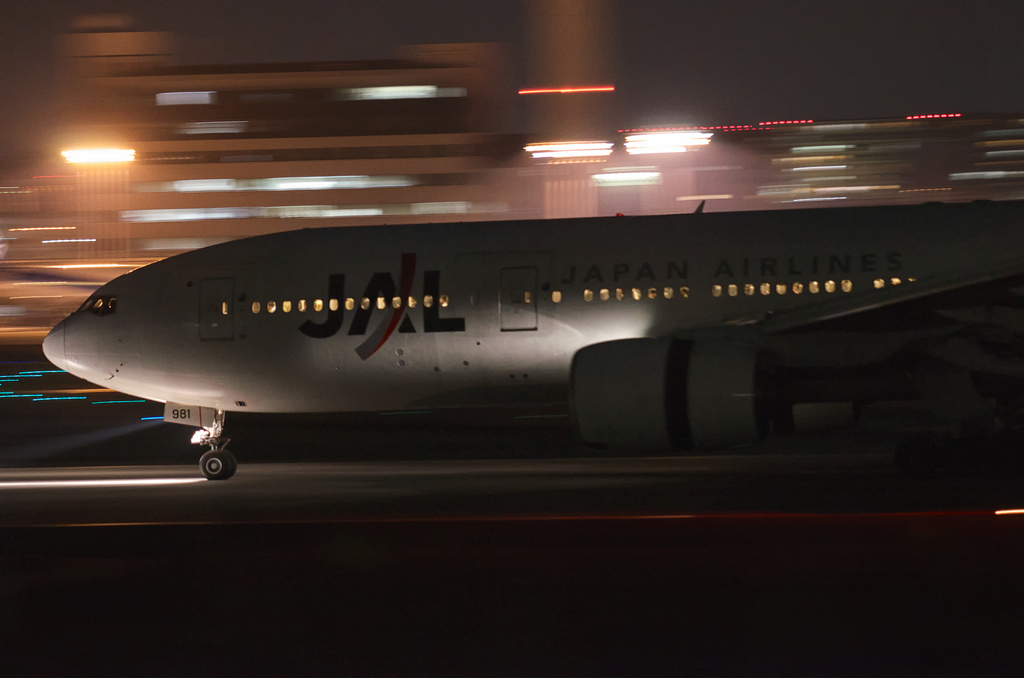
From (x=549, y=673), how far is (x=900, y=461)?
7180mm

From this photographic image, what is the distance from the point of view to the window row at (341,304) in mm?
10656

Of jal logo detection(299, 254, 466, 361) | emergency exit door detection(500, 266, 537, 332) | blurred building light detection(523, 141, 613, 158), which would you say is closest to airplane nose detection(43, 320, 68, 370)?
jal logo detection(299, 254, 466, 361)

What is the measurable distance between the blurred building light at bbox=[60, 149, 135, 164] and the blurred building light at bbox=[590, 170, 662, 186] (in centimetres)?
3539

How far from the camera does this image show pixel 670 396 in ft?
29.2

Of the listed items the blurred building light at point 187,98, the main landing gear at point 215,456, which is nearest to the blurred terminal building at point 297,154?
the blurred building light at point 187,98

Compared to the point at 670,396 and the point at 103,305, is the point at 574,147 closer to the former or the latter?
the point at 103,305

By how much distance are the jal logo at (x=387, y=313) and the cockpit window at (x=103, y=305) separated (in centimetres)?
252

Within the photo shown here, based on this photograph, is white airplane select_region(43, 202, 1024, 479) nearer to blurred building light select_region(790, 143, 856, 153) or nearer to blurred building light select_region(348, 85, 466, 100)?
blurred building light select_region(348, 85, 466, 100)

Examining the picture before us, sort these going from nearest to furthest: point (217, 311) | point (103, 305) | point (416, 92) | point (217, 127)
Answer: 1. point (217, 311)
2. point (103, 305)
3. point (416, 92)
4. point (217, 127)

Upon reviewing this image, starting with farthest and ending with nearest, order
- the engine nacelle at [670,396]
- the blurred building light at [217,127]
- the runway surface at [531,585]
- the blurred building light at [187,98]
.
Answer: the blurred building light at [187,98] → the blurred building light at [217,127] → the engine nacelle at [670,396] → the runway surface at [531,585]

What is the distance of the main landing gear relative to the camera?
11.6m

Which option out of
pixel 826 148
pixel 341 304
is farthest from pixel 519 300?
pixel 826 148

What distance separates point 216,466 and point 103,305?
237 cm

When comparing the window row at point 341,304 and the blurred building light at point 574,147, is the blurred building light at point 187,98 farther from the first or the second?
the window row at point 341,304
